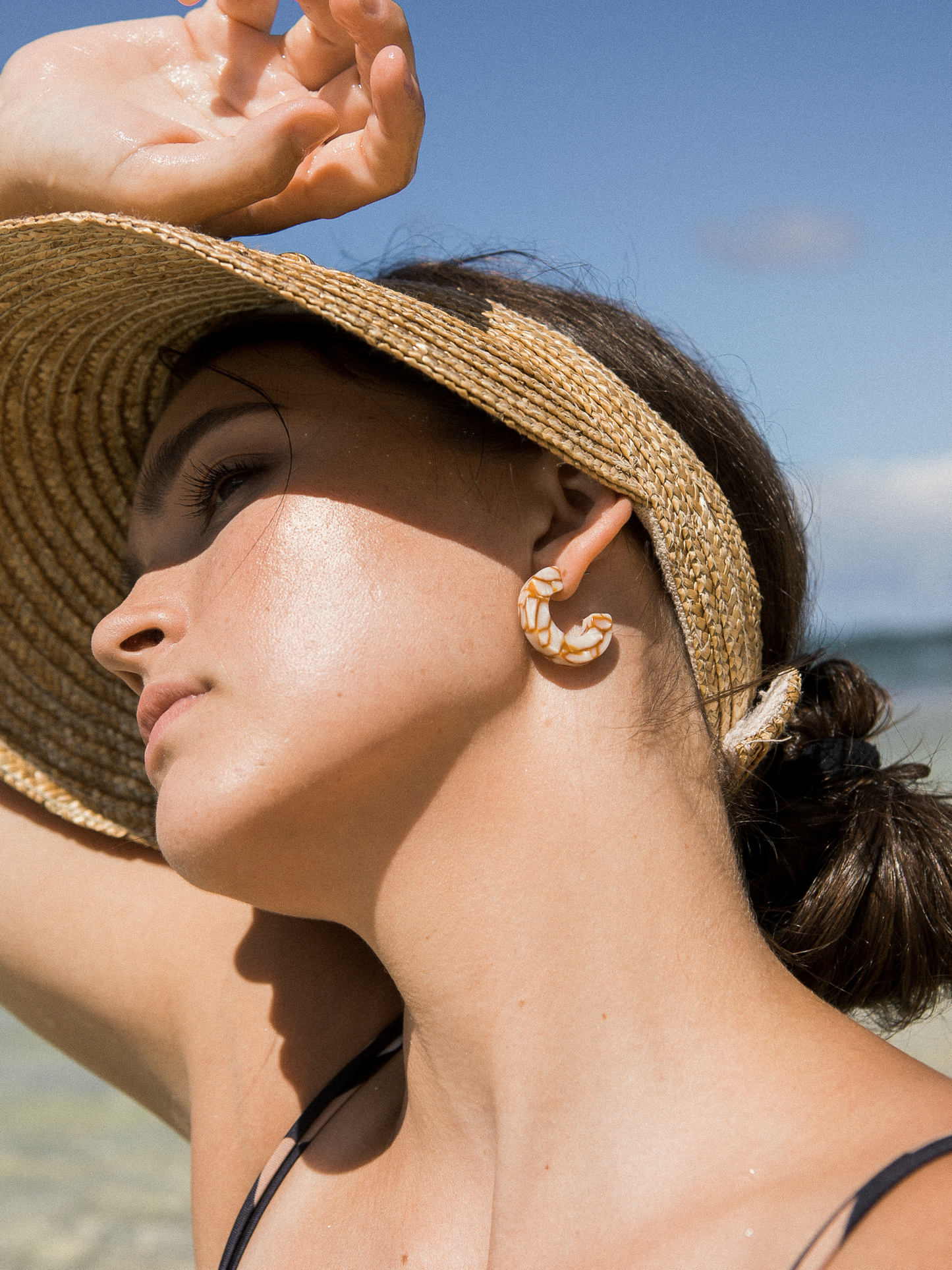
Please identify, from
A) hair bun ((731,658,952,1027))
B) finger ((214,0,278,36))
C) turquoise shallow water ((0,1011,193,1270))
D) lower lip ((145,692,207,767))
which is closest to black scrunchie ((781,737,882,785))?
hair bun ((731,658,952,1027))

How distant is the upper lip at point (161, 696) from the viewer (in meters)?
1.50

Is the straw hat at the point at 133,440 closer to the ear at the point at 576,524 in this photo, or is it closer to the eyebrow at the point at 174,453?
the ear at the point at 576,524

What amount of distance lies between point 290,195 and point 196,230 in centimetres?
14

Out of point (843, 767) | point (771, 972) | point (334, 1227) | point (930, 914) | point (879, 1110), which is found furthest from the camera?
point (843, 767)

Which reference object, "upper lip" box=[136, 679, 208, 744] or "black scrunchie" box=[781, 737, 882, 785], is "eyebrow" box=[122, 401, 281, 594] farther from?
"black scrunchie" box=[781, 737, 882, 785]

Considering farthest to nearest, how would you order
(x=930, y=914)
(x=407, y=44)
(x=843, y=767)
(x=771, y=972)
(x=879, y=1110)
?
(x=843, y=767) < (x=930, y=914) < (x=771, y=972) < (x=407, y=44) < (x=879, y=1110)

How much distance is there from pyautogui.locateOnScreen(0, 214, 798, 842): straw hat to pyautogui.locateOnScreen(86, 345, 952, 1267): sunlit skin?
0.30ft

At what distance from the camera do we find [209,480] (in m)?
1.66

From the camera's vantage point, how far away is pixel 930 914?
5.88 ft

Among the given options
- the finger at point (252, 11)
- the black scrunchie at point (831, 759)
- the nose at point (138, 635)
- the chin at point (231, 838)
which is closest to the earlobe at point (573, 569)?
the chin at point (231, 838)

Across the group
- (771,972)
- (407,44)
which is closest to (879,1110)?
(771,972)

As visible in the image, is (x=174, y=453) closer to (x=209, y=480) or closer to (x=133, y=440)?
(x=209, y=480)

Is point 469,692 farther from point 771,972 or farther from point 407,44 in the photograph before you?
point 407,44

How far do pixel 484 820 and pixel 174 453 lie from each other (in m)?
0.76
